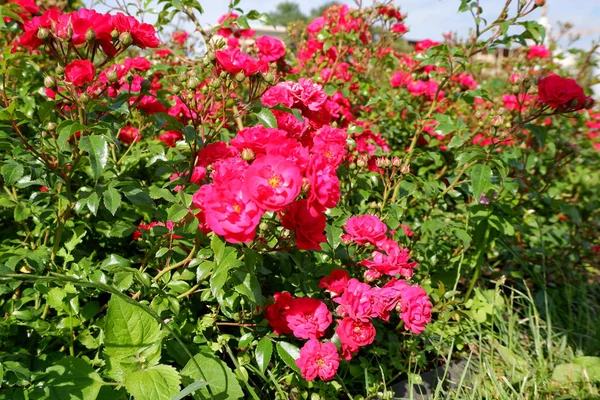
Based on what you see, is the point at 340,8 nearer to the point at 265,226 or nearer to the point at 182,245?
the point at 182,245

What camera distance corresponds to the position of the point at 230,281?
1232 mm

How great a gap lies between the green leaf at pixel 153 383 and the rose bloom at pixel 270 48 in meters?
1.33

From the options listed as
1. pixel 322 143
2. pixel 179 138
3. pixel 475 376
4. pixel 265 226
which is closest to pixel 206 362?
pixel 265 226

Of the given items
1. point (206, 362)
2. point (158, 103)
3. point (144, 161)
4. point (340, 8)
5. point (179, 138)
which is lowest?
point (206, 362)

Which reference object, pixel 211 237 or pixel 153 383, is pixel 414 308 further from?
pixel 153 383

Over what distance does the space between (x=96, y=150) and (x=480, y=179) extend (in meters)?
1.23

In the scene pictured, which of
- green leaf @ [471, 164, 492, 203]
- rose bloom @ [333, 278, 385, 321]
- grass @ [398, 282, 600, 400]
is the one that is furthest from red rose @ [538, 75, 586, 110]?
rose bloom @ [333, 278, 385, 321]

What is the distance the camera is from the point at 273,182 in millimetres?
910

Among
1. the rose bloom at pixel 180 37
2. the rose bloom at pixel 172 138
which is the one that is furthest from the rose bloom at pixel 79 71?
the rose bloom at pixel 180 37

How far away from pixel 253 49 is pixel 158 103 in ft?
1.61

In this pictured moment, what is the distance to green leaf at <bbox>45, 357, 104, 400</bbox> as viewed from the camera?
1.16 meters

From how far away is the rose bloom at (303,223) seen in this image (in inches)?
39.6

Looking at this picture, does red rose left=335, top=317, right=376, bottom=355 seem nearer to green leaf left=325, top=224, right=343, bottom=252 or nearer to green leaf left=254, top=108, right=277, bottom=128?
green leaf left=325, top=224, right=343, bottom=252

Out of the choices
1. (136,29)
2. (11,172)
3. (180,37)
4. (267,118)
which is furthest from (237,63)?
(180,37)
